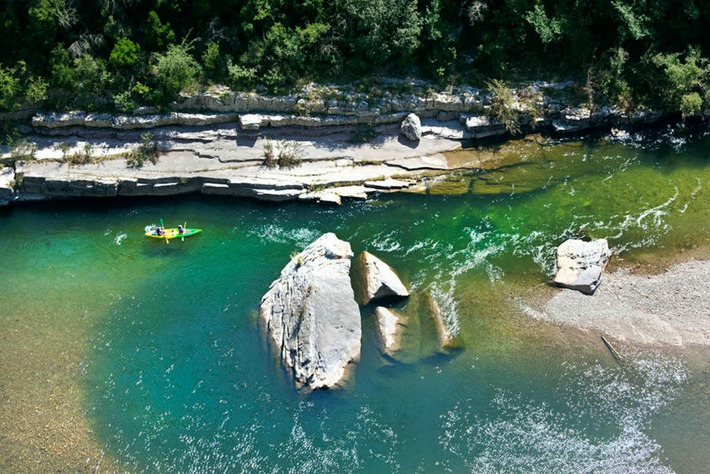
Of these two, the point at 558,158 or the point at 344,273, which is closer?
Answer: the point at 344,273

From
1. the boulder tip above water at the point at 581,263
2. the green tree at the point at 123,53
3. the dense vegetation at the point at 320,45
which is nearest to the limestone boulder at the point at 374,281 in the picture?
the boulder tip above water at the point at 581,263

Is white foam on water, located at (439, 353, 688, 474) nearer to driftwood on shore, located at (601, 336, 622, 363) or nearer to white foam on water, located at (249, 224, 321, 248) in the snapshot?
driftwood on shore, located at (601, 336, 622, 363)

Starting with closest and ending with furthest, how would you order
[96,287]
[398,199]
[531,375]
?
[531,375] < [96,287] < [398,199]

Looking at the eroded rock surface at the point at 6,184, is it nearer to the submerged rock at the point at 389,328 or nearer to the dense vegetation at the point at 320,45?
the dense vegetation at the point at 320,45

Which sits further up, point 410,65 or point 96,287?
point 410,65

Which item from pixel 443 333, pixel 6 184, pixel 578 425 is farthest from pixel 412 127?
pixel 6 184

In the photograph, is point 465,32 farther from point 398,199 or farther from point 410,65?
point 398,199

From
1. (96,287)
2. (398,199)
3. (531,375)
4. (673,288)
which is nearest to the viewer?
(531,375)

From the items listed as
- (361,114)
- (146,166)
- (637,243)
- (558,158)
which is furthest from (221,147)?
(637,243)
